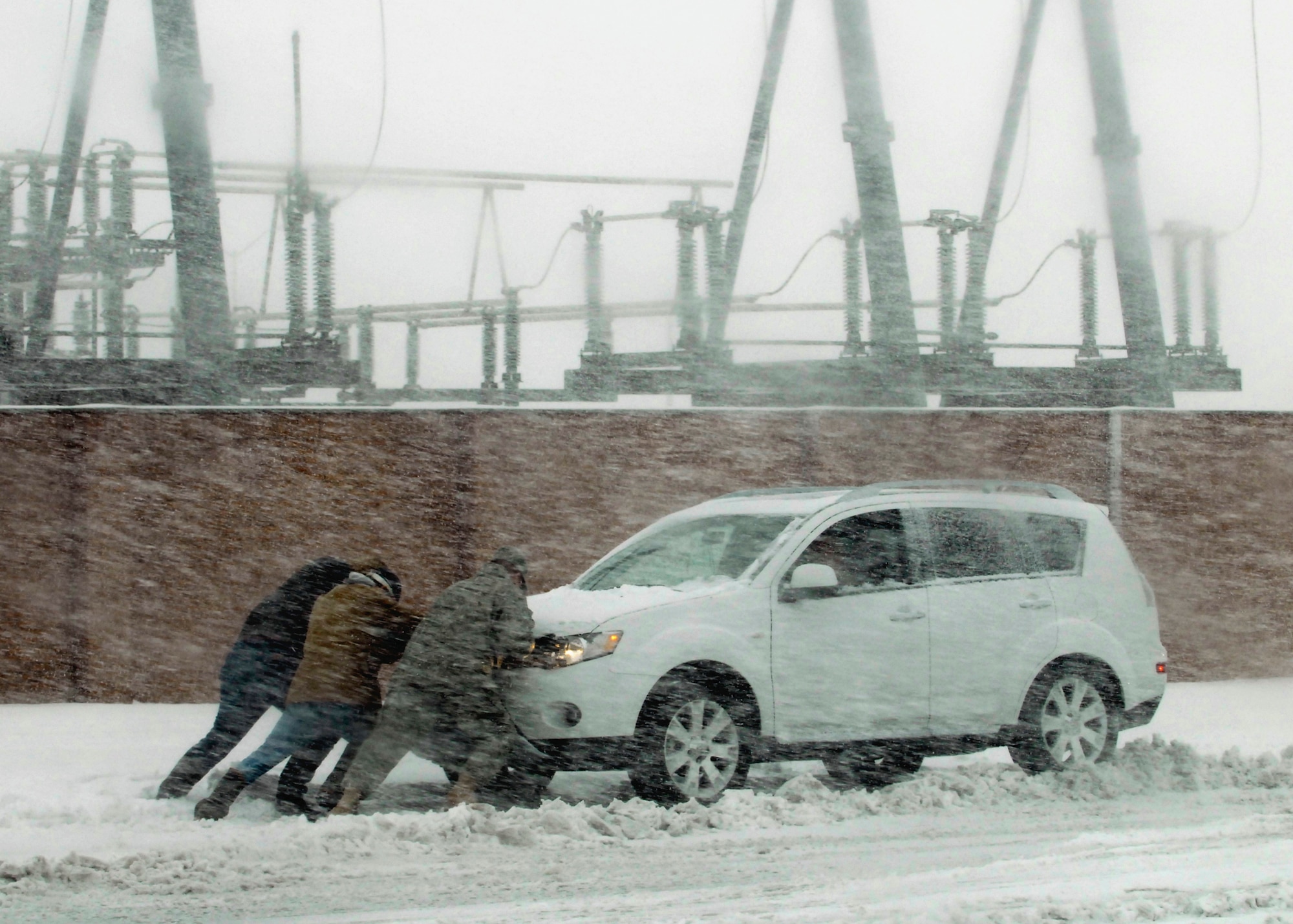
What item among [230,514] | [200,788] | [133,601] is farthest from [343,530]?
[200,788]

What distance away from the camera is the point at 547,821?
234 inches

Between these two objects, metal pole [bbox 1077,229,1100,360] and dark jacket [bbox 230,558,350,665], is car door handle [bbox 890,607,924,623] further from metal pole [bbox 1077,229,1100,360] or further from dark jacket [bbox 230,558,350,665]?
metal pole [bbox 1077,229,1100,360]

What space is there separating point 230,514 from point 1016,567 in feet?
18.2

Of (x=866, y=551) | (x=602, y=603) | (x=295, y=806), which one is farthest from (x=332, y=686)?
(x=866, y=551)

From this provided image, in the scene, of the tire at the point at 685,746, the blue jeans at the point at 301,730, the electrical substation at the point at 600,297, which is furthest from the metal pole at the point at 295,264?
the tire at the point at 685,746

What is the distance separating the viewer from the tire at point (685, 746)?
6402 millimetres

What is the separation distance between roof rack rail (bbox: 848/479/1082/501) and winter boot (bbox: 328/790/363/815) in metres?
3.00

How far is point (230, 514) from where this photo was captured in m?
9.77

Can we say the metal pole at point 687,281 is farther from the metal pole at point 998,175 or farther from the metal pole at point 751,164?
the metal pole at point 998,175

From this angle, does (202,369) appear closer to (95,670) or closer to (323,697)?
(95,670)

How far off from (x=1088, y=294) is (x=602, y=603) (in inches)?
432

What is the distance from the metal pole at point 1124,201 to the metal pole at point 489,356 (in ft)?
22.0

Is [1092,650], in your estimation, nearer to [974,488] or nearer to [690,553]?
[974,488]

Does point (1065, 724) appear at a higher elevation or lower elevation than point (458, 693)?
lower
